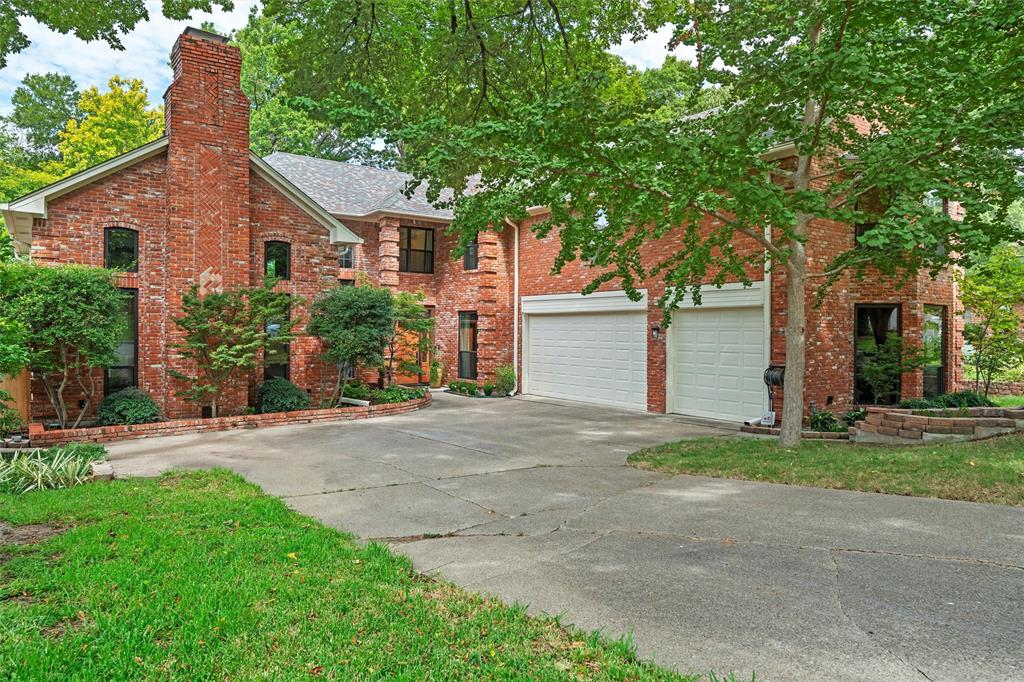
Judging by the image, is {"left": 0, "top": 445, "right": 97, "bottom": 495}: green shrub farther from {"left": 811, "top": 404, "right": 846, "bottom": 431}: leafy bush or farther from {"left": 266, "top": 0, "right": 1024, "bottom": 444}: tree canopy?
{"left": 811, "top": 404, "right": 846, "bottom": 431}: leafy bush

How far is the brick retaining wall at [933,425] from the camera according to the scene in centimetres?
933

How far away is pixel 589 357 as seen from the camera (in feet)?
56.0

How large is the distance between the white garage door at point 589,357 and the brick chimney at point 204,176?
8.57 m

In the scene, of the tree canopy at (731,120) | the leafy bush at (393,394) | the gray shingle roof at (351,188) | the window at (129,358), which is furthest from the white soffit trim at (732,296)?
the window at (129,358)

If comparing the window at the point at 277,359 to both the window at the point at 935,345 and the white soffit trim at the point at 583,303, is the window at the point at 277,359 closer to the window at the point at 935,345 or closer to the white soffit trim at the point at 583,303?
the white soffit trim at the point at 583,303

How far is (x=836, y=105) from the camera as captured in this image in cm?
910

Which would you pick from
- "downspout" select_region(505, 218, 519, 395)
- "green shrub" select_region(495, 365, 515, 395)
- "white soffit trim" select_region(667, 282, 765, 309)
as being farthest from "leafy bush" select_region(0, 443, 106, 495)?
"downspout" select_region(505, 218, 519, 395)

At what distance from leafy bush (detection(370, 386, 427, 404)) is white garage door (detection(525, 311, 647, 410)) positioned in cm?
379

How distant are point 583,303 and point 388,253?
6949mm

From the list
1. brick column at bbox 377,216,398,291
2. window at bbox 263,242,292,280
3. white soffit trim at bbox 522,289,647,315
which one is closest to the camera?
window at bbox 263,242,292,280

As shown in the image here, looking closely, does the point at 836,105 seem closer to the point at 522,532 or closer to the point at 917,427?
the point at 917,427

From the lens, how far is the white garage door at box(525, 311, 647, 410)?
51.2ft

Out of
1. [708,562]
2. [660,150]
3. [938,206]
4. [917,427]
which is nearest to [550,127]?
[660,150]

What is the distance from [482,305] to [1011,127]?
1384 centimetres
